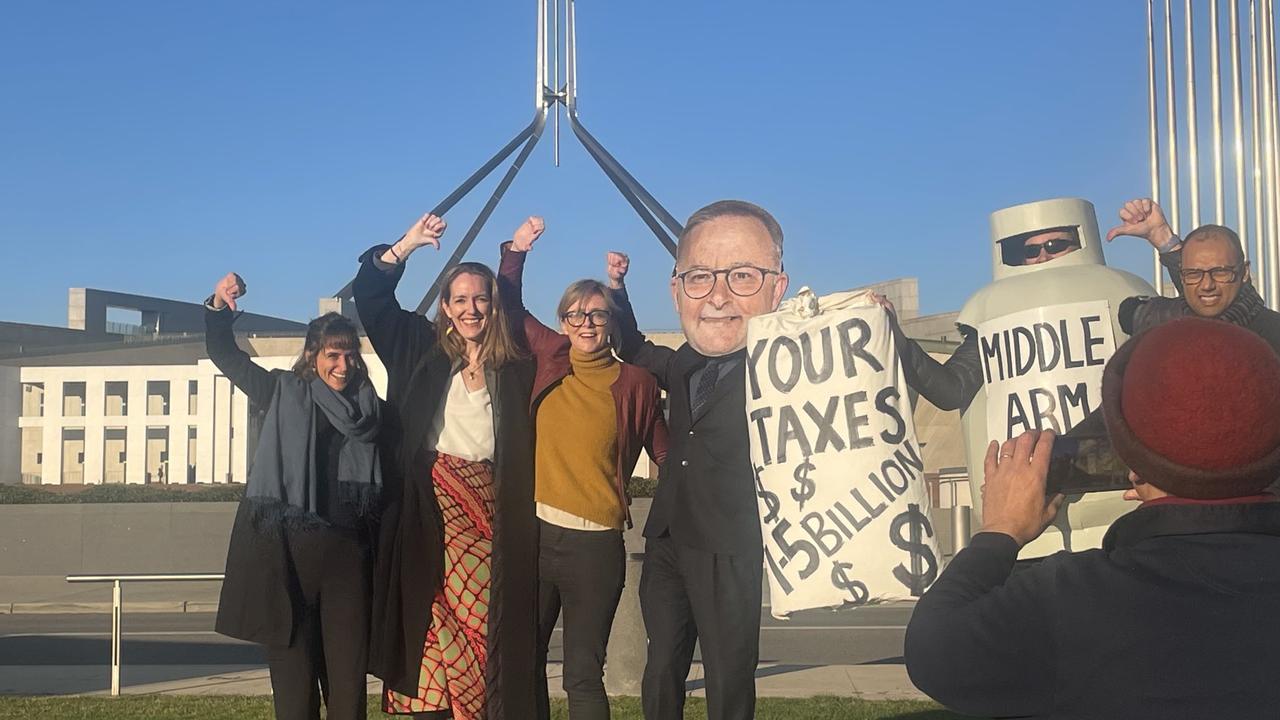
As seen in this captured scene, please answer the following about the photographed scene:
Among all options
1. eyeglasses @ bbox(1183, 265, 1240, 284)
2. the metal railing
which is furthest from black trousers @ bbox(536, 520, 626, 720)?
the metal railing

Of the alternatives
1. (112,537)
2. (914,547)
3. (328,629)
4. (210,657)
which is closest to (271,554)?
(328,629)

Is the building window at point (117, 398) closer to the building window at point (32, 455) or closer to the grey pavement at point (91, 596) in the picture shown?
the building window at point (32, 455)

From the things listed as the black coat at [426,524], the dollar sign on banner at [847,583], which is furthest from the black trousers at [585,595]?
the dollar sign on banner at [847,583]

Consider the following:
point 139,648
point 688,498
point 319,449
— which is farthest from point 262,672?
point 688,498

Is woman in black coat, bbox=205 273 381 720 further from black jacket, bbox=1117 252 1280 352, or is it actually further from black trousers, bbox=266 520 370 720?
black jacket, bbox=1117 252 1280 352

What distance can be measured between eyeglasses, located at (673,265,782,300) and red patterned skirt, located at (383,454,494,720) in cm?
103

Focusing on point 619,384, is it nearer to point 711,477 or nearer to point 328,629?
point 711,477

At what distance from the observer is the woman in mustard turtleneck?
459cm

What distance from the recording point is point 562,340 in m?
4.92

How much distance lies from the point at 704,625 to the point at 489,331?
4.35ft

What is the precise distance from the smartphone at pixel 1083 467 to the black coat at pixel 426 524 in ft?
9.39

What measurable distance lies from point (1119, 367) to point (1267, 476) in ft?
0.78

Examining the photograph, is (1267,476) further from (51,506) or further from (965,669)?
(51,506)

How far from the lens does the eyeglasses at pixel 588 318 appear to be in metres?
4.65
